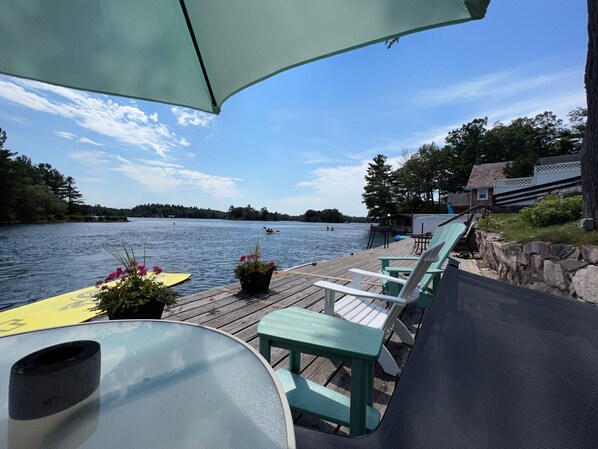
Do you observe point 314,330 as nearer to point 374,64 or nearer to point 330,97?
point 374,64

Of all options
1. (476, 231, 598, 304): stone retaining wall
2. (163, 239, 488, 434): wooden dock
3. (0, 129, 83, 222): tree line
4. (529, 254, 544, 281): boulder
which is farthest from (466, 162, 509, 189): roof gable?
(0, 129, 83, 222): tree line

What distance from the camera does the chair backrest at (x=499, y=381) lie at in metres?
0.66

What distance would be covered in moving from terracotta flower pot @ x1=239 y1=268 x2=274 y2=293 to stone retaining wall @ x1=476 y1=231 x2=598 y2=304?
3.50 meters

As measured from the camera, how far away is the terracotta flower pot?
3.78 meters

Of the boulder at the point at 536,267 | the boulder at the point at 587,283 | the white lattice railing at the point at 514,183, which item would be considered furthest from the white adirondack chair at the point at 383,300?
the white lattice railing at the point at 514,183

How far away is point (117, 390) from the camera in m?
0.78

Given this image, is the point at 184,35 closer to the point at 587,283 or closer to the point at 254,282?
the point at 254,282

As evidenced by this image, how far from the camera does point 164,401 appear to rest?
0.73m

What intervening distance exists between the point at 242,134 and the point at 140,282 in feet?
33.4

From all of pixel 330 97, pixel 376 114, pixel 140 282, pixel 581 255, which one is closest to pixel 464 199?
pixel 376 114

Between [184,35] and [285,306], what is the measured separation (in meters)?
2.86

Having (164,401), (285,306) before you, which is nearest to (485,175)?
(285,306)

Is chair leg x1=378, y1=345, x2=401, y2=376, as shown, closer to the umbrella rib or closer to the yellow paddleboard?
the umbrella rib

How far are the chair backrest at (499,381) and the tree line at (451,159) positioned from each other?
118ft
